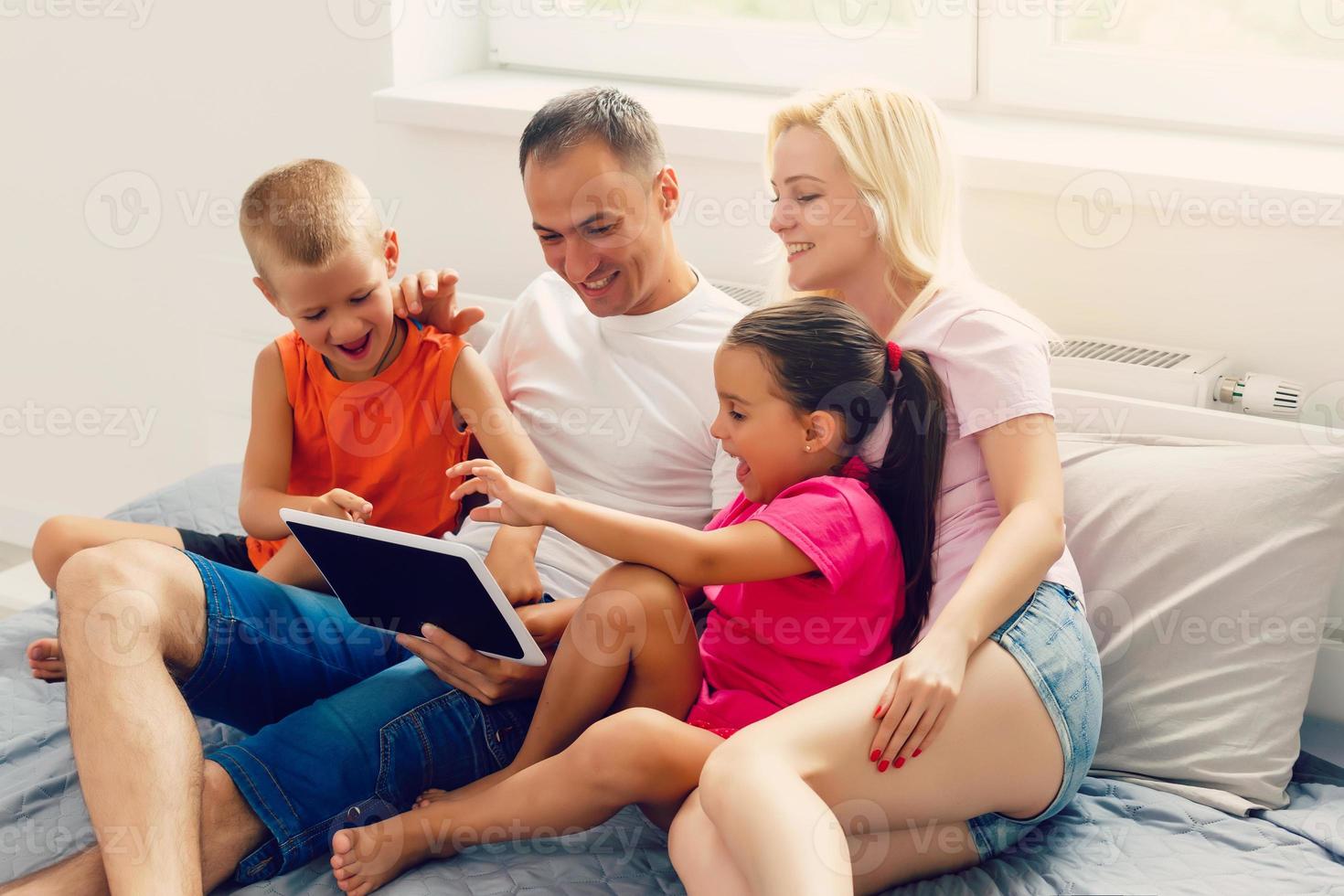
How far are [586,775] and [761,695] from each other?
0.69 feet

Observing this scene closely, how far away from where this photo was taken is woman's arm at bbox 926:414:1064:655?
125cm

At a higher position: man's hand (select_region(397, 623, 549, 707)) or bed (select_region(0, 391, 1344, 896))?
man's hand (select_region(397, 623, 549, 707))

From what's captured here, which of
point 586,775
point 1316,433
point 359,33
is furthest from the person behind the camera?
point 359,33

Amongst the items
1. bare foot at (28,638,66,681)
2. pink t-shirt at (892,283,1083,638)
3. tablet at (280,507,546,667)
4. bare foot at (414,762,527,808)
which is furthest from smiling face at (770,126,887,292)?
bare foot at (28,638,66,681)

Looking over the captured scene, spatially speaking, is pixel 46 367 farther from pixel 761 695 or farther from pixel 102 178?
pixel 761 695

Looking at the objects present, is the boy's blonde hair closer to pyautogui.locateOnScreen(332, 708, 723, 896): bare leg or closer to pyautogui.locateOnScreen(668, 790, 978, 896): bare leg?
pyautogui.locateOnScreen(332, 708, 723, 896): bare leg

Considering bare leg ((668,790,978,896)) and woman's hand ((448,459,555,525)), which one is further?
woman's hand ((448,459,555,525))

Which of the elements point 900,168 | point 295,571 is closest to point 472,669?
point 295,571

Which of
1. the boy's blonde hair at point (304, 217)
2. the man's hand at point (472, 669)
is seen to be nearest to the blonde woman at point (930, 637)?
the man's hand at point (472, 669)

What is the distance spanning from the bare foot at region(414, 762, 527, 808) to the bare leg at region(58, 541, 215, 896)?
0.74 feet

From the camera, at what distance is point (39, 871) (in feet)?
4.22

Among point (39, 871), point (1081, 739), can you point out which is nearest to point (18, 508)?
point (39, 871)

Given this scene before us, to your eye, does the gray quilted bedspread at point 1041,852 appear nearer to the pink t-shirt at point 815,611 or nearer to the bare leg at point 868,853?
the bare leg at point 868,853

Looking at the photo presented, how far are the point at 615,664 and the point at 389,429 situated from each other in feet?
1.54
